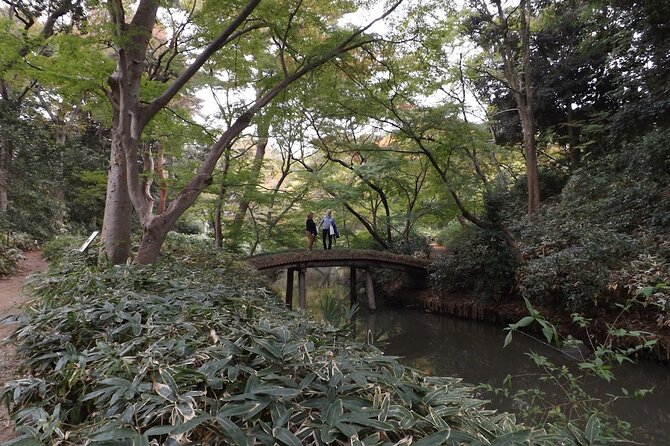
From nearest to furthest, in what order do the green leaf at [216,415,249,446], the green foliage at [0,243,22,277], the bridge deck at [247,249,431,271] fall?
the green leaf at [216,415,249,446] < the green foliage at [0,243,22,277] < the bridge deck at [247,249,431,271]

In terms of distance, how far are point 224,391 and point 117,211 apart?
453cm

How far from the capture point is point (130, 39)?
436 cm

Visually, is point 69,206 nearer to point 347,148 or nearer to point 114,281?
point 347,148

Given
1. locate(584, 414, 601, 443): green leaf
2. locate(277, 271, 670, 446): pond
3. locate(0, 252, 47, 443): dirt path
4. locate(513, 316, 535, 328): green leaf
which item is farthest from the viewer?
locate(277, 271, 670, 446): pond

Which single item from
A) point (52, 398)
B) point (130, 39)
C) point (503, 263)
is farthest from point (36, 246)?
point (503, 263)

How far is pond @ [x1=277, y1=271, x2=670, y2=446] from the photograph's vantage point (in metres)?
4.43

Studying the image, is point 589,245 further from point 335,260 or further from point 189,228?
point 189,228

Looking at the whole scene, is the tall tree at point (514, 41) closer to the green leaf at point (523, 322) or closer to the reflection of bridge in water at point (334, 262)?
the reflection of bridge in water at point (334, 262)

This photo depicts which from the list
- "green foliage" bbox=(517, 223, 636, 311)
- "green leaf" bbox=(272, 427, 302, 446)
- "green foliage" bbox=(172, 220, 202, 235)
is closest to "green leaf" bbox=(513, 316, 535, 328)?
"green leaf" bbox=(272, 427, 302, 446)

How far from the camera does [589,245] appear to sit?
6.80 m

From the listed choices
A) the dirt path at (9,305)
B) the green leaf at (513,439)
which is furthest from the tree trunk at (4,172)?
the green leaf at (513,439)

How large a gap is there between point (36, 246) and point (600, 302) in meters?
13.1

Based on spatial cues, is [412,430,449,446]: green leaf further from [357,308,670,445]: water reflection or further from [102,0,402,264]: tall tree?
[102,0,402,264]: tall tree

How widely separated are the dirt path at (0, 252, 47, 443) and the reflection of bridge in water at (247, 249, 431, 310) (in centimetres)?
427
